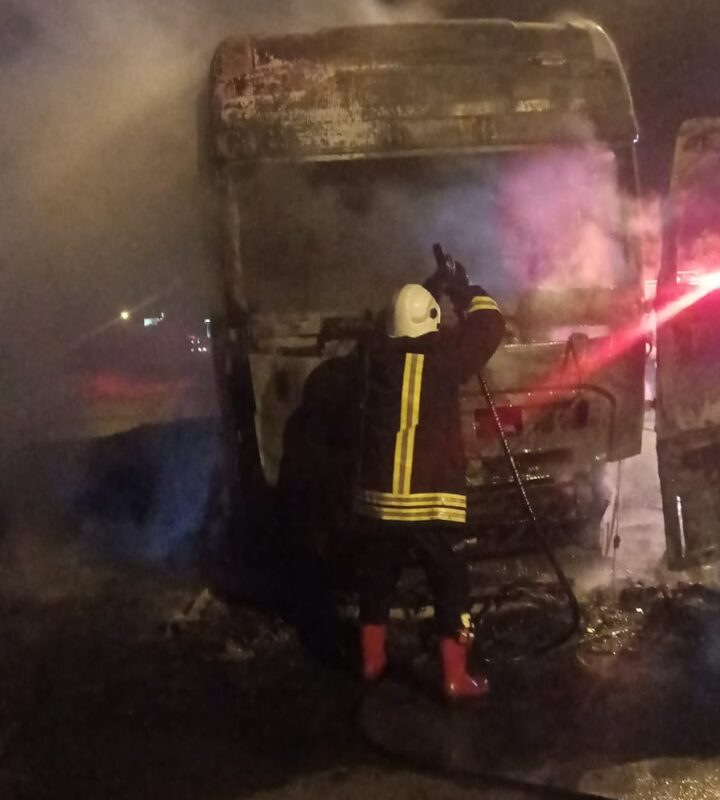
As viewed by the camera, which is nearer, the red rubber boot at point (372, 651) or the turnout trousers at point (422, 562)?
the turnout trousers at point (422, 562)

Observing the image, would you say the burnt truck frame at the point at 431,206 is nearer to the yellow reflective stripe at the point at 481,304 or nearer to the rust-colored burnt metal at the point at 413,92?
the rust-colored burnt metal at the point at 413,92

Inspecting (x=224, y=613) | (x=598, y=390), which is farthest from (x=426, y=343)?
(x=224, y=613)

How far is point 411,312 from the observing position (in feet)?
15.1

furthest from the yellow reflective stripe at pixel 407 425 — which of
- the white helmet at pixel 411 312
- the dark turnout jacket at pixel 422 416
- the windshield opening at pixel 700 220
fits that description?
the windshield opening at pixel 700 220

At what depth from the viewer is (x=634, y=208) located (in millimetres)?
5555

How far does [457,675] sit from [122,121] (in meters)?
7.76

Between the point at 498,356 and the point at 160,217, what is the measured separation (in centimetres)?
765

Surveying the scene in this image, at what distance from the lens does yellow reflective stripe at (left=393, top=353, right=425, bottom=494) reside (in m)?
4.59

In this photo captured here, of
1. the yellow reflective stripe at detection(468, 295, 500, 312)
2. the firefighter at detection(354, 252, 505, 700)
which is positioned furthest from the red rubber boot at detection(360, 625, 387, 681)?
the yellow reflective stripe at detection(468, 295, 500, 312)

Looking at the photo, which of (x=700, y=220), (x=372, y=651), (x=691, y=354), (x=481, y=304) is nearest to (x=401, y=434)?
(x=481, y=304)

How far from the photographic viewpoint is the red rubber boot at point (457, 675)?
4.66m

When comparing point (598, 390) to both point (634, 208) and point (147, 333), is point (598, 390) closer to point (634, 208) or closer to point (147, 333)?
point (634, 208)

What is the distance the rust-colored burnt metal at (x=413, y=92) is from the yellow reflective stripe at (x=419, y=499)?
6.24 ft

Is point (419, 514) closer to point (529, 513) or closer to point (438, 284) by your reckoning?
point (529, 513)
